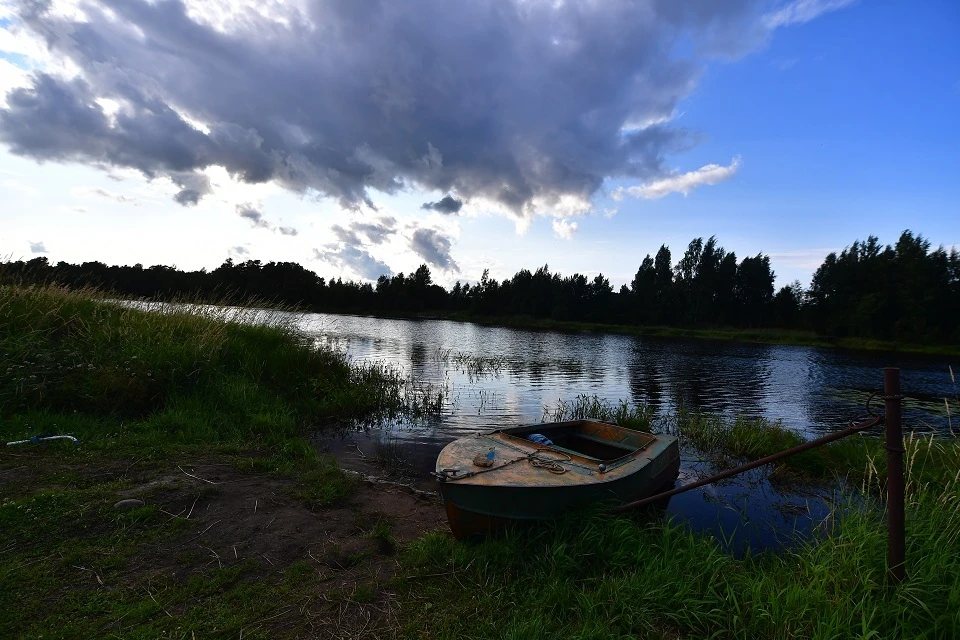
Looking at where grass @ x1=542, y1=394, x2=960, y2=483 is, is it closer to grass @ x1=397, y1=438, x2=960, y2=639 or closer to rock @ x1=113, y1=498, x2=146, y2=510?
grass @ x1=397, y1=438, x2=960, y2=639

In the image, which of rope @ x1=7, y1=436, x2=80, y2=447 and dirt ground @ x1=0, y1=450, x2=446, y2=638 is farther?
rope @ x1=7, y1=436, x2=80, y2=447

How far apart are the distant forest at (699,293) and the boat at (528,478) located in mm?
41430

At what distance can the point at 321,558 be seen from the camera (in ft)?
15.3

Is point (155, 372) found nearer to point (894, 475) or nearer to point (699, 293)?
point (894, 475)

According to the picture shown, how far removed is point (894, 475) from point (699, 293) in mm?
91332

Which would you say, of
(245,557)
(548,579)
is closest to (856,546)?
(548,579)

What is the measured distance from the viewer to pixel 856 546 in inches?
164

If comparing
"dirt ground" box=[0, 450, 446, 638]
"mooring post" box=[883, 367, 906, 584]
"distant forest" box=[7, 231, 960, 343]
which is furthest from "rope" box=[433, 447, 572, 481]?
"distant forest" box=[7, 231, 960, 343]

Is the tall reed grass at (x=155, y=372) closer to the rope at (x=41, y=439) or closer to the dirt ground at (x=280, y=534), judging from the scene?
the rope at (x=41, y=439)

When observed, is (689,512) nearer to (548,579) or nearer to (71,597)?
(548,579)

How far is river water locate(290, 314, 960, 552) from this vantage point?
26.9 ft

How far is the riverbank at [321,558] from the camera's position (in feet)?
11.7

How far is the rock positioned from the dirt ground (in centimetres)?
14

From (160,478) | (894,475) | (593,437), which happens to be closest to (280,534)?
(160,478)
